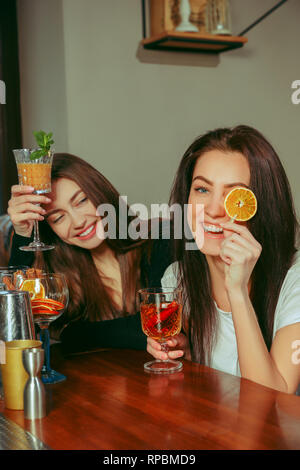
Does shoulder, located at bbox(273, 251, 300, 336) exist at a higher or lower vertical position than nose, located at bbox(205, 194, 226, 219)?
lower

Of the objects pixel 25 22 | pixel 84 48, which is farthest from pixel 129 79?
pixel 25 22

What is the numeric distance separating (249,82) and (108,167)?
38.5 inches

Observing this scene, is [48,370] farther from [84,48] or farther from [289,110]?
[289,110]

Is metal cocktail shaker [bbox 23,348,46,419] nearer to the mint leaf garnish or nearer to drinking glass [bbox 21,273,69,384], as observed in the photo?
drinking glass [bbox 21,273,69,384]

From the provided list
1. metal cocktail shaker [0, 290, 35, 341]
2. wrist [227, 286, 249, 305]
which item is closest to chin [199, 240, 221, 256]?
wrist [227, 286, 249, 305]

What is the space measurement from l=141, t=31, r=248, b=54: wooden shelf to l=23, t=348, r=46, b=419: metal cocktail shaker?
6.57 ft

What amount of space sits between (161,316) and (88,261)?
68cm

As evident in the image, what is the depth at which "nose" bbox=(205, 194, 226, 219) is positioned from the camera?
1625 mm

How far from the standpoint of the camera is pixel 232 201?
151cm

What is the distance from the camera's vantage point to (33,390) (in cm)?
109

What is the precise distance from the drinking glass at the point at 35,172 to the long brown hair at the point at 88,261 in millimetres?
163
